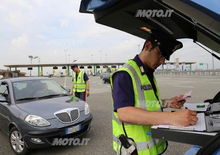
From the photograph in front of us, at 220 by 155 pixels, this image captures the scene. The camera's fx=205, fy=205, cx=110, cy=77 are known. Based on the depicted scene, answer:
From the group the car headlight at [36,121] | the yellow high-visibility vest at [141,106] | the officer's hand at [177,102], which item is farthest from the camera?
the car headlight at [36,121]

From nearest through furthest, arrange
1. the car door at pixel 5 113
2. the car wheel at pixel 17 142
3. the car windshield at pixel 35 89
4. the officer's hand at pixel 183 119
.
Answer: the officer's hand at pixel 183 119
the car wheel at pixel 17 142
the car door at pixel 5 113
the car windshield at pixel 35 89

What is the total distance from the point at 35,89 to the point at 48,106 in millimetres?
1039

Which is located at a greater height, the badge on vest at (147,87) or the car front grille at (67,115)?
the badge on vest at (147,87)

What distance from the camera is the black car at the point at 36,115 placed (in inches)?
160

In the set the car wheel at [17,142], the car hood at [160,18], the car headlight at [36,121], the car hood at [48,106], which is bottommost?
the car wheel at [17,142]

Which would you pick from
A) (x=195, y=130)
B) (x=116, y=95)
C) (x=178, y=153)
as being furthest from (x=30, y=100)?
(x=195, y=130)

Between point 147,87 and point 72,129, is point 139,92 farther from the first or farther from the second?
point 72,129

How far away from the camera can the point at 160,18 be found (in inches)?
67.5

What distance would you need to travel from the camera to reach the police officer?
1.47 m

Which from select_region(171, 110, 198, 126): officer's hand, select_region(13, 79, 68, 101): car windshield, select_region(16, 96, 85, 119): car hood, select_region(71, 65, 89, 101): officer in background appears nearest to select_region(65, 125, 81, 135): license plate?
select_region(16, 96, 85, 119): car hood

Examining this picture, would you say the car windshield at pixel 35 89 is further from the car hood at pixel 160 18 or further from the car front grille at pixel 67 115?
the car hood at pixel 160 18

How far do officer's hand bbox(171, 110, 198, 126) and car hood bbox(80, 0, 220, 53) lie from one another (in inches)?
21.1

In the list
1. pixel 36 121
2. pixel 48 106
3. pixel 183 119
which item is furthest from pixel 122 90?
pixel 48 106

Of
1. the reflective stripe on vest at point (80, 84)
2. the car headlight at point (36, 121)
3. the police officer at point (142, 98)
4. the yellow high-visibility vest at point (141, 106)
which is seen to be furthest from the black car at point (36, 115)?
the yellow high-visibility vest at point (141, 106)
